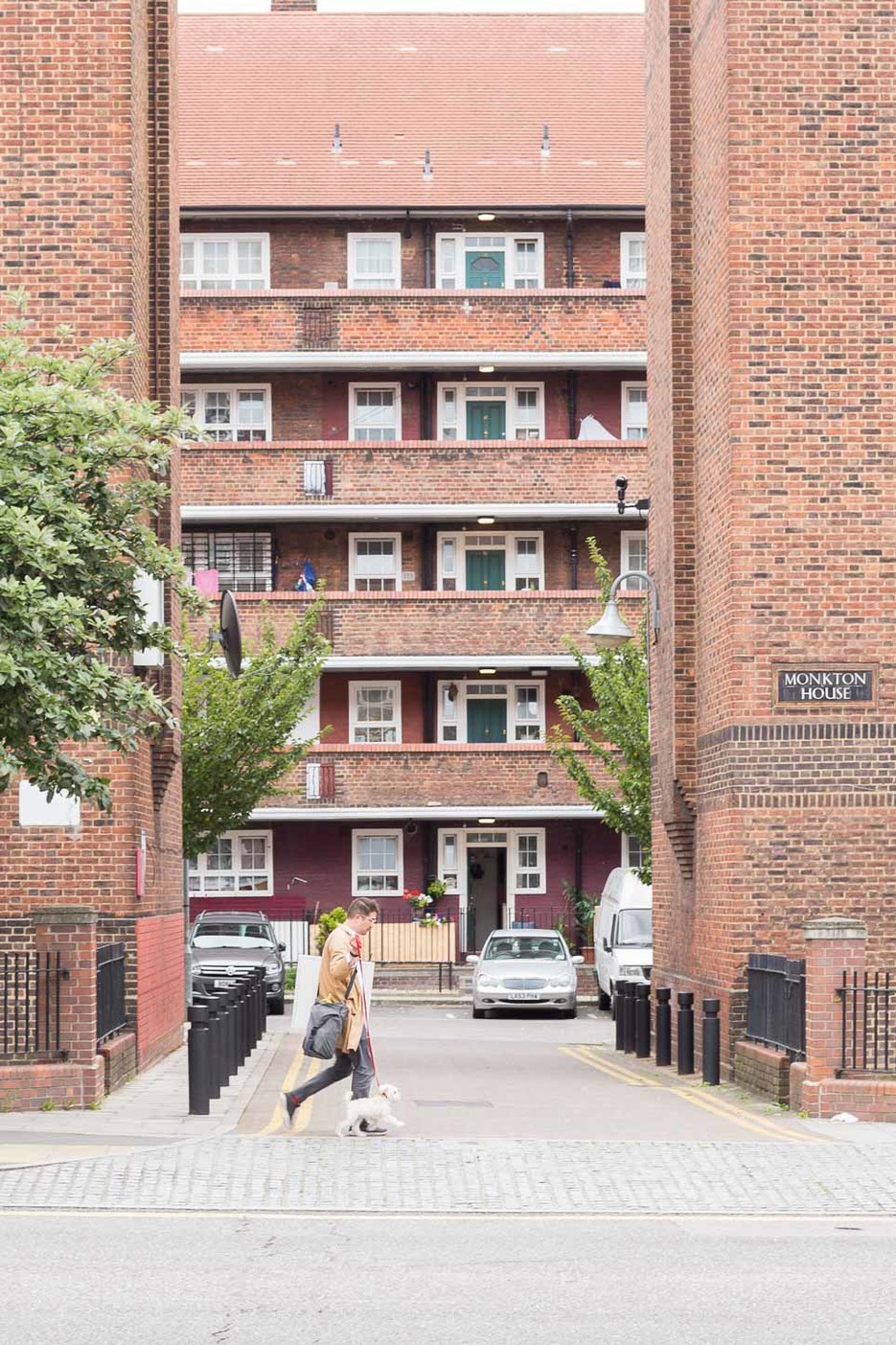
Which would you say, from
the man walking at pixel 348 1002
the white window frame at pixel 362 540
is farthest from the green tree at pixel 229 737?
the man walking at pixel 348 1002

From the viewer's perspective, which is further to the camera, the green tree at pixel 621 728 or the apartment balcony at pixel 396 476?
the apartment balcony at pixel 396 476

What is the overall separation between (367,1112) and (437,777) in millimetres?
33181

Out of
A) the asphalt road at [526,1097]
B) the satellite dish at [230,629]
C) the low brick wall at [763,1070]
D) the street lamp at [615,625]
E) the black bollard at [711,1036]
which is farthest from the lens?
the street lamp at [615,625]

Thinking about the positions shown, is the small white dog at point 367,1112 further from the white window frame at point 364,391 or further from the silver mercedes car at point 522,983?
the white window frame at point 364,391

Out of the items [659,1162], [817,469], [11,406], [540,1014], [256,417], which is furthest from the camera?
[256,417]

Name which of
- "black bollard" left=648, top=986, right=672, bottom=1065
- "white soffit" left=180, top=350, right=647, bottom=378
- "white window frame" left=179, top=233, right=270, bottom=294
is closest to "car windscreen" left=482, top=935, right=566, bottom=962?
"black bollard" left=648, top=986, right=672, bottom=1065

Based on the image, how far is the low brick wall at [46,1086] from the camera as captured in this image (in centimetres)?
1630

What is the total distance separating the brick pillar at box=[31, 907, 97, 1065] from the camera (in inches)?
658

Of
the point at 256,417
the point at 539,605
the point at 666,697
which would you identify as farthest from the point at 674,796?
the point at 256,417

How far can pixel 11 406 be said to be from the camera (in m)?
15.2

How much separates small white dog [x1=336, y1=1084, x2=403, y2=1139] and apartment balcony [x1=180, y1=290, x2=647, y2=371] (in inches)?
1401

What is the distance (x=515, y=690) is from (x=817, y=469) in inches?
1215

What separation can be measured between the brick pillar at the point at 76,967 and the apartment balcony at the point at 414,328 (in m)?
33.7

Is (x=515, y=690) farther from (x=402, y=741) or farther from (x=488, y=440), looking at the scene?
(x=488, y=440)
